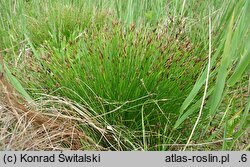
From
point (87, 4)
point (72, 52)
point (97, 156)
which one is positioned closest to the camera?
point (97, 156)

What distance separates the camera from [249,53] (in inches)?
36.2

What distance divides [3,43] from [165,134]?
3.99ft

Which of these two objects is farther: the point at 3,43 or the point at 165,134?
the point at 3,43

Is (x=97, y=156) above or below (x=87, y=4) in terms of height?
below

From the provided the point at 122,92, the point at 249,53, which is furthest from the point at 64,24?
the point at 249,53

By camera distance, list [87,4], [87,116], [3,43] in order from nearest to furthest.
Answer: [87,116], [3,43], [87,4]

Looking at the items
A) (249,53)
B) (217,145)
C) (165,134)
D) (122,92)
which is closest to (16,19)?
(122,92)

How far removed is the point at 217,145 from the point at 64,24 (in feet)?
4.39

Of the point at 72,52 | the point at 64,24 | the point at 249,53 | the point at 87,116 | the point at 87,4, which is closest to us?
the point at 249,53

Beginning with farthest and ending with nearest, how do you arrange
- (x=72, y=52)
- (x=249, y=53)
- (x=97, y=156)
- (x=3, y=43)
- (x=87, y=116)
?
(x=3, y=43) → (x=72, y=52) → (x=87, y=116) → (x=97, y=156) → (x=249, y=53)

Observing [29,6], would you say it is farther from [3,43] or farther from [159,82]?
[159,82]

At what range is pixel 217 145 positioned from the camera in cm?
126

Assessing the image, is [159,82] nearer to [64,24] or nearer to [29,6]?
[64,24]

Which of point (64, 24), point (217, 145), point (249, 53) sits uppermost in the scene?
point (249, 53)
